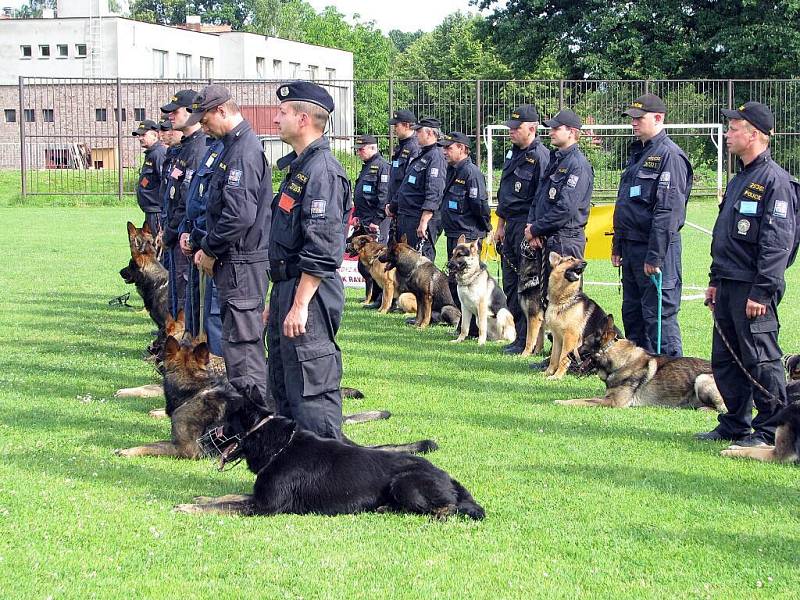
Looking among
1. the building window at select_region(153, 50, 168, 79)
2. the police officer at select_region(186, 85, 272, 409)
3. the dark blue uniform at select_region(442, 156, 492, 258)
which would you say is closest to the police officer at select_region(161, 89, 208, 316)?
the police officer at select_region(186, 85, 272, 409)

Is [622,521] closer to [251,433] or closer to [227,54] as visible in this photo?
[251,433]

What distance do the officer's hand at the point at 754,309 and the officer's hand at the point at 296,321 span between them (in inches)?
120

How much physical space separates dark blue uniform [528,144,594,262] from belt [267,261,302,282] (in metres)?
4.75

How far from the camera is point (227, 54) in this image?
62.4m

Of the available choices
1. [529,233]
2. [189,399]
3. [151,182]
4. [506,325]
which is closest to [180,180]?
[189,399]

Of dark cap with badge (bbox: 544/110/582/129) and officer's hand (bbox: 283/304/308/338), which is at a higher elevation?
dark cap with badge (bbox: 544/110/582/129)

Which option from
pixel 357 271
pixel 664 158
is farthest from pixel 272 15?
pixel 664 158

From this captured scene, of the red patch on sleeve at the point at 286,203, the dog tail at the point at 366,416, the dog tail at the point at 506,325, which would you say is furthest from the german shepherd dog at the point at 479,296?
the red patch on sleeve at the point at 286,203

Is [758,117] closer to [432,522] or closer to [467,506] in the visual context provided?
[467,506]

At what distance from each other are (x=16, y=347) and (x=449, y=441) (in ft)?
18.9

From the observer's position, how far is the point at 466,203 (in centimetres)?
1202

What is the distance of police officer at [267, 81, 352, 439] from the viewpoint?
5.17 metres

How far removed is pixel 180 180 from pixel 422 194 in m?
4.74

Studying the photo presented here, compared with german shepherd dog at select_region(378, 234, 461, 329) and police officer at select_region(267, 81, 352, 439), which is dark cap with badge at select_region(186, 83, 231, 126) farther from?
german shepherd dog at select_region(378, 234, 461, 329)
